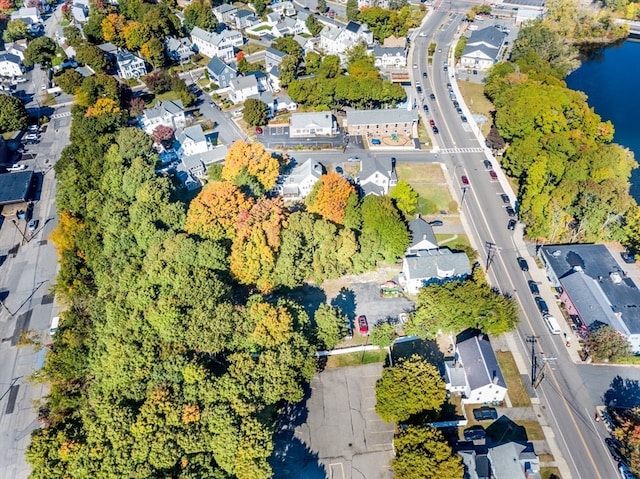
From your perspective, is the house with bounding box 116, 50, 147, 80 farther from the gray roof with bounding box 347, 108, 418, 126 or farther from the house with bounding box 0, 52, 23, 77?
the gray roof with bounding box 347, 108, 418, 126

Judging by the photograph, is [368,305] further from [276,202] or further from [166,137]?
[166,137]

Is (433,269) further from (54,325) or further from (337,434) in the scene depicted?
(54,325)

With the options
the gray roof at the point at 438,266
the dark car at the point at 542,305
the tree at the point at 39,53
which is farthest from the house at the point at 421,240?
the tree at the point at 39,53

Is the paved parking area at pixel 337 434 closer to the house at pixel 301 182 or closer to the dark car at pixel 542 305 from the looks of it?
the dark car at pixel 542 305

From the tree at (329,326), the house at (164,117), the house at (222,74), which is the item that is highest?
the house at (222,74)

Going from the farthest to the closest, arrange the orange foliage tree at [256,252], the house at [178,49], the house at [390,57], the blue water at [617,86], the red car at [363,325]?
the house at [178,49], the house at [390,57], the blue water at [617,86], the orange foliage tree at [256,252], the red car at [363,325]

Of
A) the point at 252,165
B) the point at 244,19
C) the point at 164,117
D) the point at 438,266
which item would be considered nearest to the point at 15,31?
the point at 244,19

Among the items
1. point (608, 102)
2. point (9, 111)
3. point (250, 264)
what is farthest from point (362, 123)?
point (9, 111)
